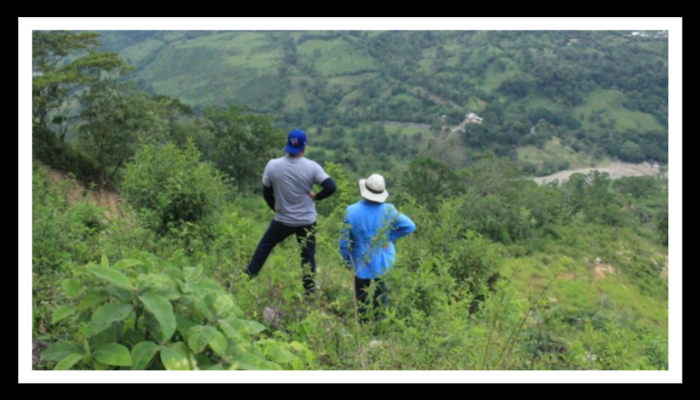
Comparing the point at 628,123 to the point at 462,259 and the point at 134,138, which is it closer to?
the point at 134,138

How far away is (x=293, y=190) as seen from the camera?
480 centimetres

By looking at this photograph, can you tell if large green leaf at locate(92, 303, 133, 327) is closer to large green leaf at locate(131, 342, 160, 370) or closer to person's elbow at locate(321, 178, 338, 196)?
large green leaf at locate(131, 342, 160, 370)

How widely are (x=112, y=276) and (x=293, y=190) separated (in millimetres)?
2486

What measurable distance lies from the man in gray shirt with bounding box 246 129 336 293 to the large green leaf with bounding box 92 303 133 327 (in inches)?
94.7

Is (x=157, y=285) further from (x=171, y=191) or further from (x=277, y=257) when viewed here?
(x=171, y=191)

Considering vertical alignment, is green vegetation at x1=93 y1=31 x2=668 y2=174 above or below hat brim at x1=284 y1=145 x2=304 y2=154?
above

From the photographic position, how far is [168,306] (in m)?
2.37

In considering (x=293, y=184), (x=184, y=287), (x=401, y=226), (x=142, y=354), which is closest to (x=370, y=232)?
(x=401, y=226)

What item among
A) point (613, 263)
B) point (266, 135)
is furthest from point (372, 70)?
point (613, 263)

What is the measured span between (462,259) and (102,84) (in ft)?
64.4

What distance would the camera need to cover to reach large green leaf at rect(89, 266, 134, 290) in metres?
2.36

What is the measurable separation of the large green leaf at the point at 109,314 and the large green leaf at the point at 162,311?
0.10 m

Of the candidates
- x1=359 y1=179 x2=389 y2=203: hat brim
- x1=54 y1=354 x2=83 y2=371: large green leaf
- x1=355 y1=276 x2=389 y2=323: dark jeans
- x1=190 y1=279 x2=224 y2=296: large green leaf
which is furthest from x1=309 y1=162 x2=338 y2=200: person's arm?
x1=54 y1=354 x2=83 y2=371: large green leaf

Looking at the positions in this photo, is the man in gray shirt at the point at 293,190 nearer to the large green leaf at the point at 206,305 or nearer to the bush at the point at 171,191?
the bush at the point at 171,191
